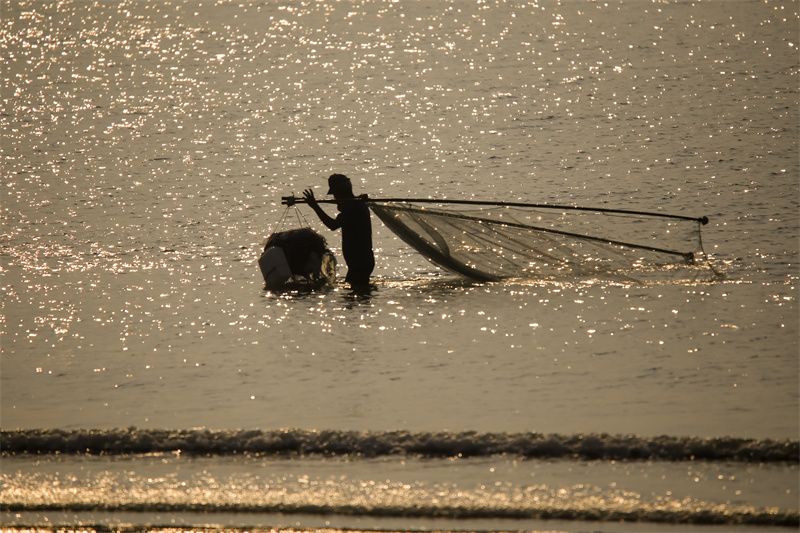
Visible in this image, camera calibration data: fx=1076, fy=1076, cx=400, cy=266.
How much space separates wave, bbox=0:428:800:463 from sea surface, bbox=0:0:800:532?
17mm

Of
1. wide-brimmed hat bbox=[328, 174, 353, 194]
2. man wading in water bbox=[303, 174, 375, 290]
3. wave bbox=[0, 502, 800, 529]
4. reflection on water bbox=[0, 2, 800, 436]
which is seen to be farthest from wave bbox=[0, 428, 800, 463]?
wide-brimmed hat bbox=[328, 174, 353, 194]

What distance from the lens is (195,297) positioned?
10.6 metres

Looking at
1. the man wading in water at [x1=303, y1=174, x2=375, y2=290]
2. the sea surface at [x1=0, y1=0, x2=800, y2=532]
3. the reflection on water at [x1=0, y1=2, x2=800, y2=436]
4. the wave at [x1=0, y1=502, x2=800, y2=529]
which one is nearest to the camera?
the wave at [x1=0, y1=502, x2=800, y2=529]

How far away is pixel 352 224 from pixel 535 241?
5.64 feet

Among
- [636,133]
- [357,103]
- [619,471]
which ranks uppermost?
[357,103]

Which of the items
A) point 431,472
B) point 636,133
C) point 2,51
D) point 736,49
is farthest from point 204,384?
point 2,51

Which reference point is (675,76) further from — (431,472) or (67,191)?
(431,472)

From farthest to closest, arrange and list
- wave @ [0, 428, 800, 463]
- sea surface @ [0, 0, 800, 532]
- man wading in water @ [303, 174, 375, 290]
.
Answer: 1. man wading in water @ [303, 174, 375, 290]
2. wave @ [0, 428, 800, 463]
3. sea surface @ [0, 0, 800, 532]

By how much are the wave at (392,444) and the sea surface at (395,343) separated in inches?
0.7

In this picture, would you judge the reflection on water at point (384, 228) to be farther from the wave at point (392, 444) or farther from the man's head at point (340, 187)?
the man's head at point (340, 187)

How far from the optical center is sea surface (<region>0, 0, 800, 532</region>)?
Answer: 5.43 metres

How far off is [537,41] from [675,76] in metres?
9.00

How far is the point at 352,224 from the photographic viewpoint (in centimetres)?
1014

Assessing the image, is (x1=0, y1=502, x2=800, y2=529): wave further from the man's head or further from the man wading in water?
the man's head
